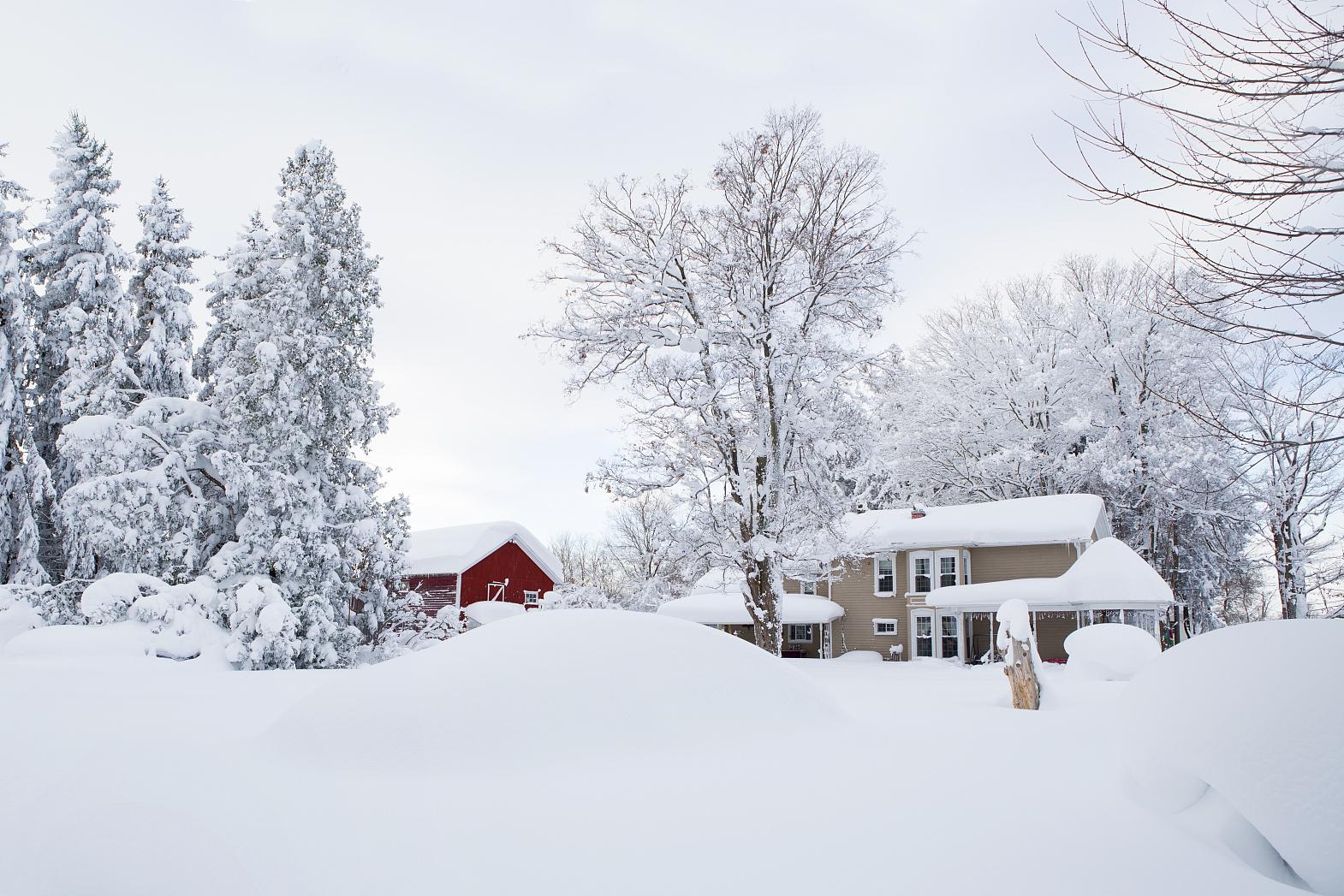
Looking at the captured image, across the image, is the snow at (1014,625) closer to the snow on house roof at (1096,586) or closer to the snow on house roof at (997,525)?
the snow on house roof at (1096,586)

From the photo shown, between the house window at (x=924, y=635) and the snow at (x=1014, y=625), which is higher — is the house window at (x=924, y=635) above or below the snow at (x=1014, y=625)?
below

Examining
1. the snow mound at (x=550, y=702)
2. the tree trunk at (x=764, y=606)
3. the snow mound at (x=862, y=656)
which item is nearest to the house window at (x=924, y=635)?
the snow mound at (x=862, y=656)

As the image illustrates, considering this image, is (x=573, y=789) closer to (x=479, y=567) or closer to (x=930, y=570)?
(x=930, y=570)

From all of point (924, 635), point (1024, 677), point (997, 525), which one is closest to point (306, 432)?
point (1024, 677)

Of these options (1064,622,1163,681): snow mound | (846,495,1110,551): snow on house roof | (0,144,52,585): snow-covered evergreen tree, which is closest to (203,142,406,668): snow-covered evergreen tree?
(0,144,52,585): snow-covered evergreen tree

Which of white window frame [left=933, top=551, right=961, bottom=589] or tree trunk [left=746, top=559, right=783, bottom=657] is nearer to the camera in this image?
tree trunk [left=746, top=559, right=783, bottom=657]

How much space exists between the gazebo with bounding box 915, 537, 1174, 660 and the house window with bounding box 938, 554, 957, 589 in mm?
821

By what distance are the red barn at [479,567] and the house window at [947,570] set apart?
15360 millimetres

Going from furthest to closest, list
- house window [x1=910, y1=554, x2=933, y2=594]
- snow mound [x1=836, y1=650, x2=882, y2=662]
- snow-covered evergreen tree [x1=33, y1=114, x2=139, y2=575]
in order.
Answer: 1. house window [x1=910, y1=554, x2=933, y2=594]
2. snow mound [x1=836, y1=650, x2=882, y2=662]
3. snow-covered evergreen tree [x1=33, y1=114, x2=139, y2=575]

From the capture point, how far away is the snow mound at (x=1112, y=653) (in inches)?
647

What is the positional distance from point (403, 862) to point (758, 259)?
16508 millimetres

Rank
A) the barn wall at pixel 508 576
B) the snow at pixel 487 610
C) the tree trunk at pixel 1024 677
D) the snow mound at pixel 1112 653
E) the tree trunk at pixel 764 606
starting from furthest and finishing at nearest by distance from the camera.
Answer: the barn wall at pixel 508 576
the snow at pixel 487 610
the tree trunk at pixel 764 606
the snow mound at pixel 1112 653
the tree trunk at pixel 1024 677

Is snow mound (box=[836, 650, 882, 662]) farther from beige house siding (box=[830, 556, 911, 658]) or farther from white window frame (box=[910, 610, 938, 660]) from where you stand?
white window frame (box=[910, 610, 938, 660])

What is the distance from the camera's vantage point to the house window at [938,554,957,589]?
26.2 metres
